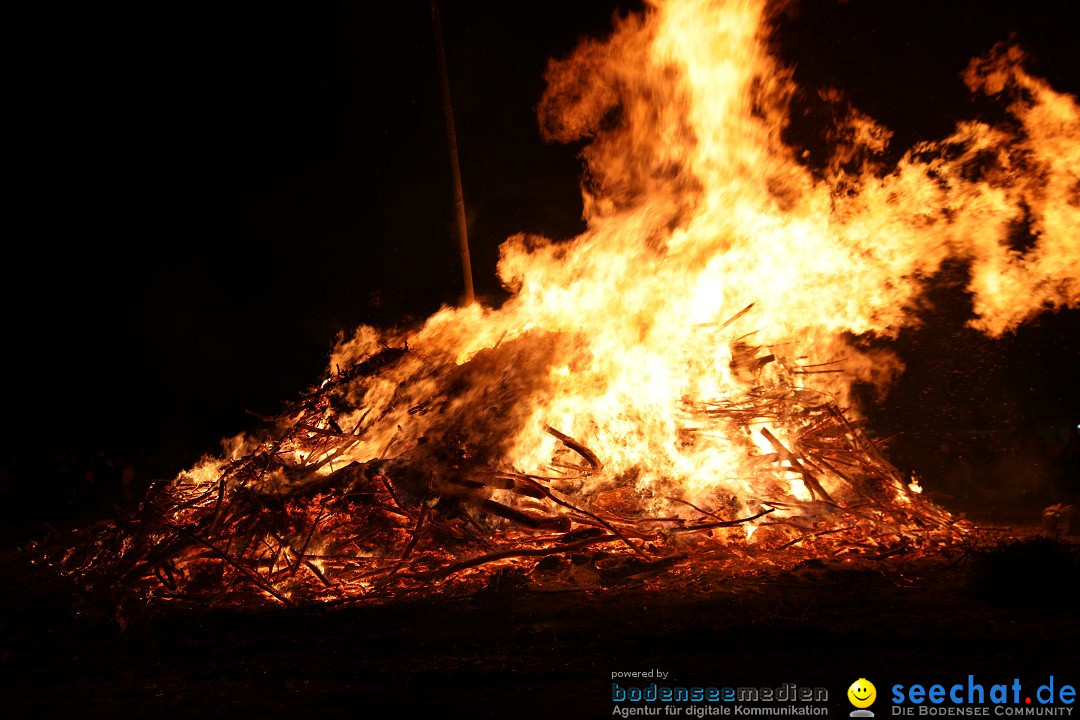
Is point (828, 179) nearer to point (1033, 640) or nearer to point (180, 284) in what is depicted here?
point (1033, 640)

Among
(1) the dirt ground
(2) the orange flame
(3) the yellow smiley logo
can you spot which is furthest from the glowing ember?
(3) the yellow smiley logo

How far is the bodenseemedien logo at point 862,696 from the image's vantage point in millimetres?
3367

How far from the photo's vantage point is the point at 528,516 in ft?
22.8

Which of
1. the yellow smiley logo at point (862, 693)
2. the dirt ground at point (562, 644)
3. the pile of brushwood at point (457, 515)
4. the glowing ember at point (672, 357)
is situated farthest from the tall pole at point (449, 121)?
the yellow smiley logo at point (862, 693)

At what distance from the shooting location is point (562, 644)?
14.8 ft

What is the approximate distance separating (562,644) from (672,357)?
4419mm

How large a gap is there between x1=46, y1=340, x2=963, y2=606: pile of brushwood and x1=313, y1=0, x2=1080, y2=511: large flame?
0.23 meters

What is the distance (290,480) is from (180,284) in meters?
17.4

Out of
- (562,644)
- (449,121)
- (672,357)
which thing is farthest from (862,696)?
(449,121)

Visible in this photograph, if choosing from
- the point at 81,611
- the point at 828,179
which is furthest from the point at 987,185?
the point at 81,611

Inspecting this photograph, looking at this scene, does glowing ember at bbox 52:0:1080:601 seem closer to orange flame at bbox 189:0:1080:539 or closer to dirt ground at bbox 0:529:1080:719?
orange flame at bbox 189:0:1080:539

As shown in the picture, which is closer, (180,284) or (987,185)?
(987,185)

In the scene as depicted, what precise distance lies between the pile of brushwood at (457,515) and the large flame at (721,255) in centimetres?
23

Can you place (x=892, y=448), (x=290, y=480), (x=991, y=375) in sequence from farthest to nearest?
(x=991, y=375) < (x=892, y=448) < (x=290, y=480)
